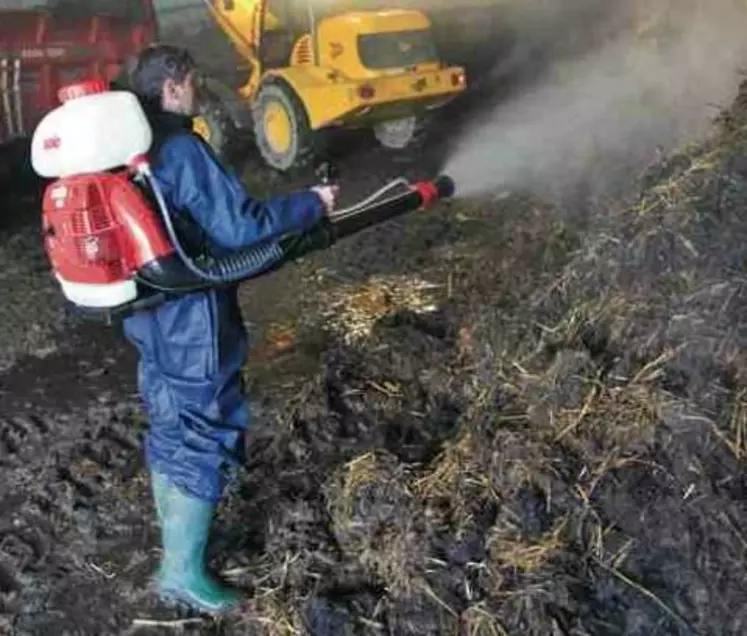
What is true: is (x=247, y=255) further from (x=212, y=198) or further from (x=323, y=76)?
(x=323, y=76)

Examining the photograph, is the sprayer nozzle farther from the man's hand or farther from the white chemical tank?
the white chemical tank

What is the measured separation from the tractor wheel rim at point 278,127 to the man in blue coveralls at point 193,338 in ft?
18.6

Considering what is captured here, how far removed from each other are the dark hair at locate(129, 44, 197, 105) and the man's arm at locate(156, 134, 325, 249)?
0.23m

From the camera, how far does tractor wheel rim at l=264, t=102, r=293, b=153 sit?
9641 mm

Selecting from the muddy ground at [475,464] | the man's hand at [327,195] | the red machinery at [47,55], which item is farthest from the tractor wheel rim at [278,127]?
the man's hand at [327,195]

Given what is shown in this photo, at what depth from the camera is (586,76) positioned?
1134 cm

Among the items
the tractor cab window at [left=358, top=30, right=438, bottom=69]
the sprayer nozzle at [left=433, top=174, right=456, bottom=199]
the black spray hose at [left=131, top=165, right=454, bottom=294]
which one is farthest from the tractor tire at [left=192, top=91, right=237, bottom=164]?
the black spray hose at [left=131, top=165, right=454, bottom=294]

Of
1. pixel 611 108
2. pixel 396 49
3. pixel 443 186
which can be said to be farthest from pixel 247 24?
pixel 443 186

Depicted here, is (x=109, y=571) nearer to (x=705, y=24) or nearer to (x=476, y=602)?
(x=476, y=602)

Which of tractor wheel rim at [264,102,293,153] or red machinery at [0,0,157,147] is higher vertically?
red machinery at [0,0,157,147]

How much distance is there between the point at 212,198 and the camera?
12.4 feet

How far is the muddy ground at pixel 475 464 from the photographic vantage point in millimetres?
3887

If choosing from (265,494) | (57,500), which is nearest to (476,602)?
(265,494)

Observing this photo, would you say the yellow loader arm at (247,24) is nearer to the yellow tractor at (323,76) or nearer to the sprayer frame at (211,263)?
the yellow tractor at (323,76)
